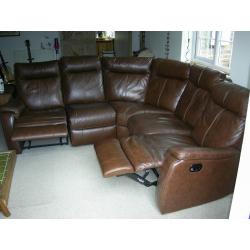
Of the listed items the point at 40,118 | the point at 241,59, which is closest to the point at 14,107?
the point at 40,118

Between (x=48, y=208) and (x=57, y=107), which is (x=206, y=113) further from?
(x=57, y=107)

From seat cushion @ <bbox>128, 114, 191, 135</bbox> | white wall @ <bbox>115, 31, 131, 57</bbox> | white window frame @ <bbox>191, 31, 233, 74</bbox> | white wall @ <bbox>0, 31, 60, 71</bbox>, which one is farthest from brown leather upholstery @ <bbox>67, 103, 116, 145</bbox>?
white wall @ <bbox>115, 31, 131, 57</bbox>

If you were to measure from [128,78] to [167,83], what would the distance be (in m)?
0.60

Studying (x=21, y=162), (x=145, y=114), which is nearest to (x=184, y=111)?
(x=145, y=114)

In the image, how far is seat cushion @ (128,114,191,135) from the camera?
261 centimetres

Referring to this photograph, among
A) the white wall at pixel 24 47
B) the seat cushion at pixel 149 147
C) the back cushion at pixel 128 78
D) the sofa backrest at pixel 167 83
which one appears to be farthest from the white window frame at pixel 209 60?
the white wall at pixel 24 47

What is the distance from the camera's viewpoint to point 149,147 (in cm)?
227

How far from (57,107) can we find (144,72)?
134cm

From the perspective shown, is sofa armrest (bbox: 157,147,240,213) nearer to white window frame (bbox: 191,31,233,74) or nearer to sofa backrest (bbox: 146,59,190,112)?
sofa backrest (bbox: 146,59,190,112)

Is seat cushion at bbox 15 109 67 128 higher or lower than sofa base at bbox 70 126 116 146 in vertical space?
higher

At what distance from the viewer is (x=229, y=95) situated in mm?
2141

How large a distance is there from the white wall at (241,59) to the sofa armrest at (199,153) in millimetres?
1191

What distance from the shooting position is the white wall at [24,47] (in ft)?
19.4

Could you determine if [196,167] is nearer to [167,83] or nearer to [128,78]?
[167,83]
